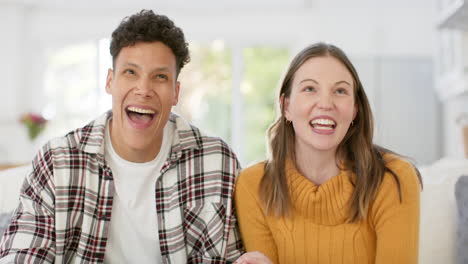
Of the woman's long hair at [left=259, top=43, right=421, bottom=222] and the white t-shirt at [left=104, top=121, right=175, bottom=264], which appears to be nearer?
the woman's long hair at [left=259, top=43, right=421, bottom=222]

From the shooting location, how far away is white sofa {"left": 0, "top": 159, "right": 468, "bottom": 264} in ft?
5.47

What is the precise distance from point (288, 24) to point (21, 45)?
3.17 metres

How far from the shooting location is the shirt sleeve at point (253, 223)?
1623 millimetres

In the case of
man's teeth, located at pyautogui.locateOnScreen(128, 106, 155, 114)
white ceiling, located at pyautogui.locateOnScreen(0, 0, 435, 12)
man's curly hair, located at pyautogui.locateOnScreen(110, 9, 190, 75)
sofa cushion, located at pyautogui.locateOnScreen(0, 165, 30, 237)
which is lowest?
sofa cushion, located at pyautogui.locateOnScreen(0, 165, 30, 237)

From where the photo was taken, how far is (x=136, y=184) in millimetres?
1720

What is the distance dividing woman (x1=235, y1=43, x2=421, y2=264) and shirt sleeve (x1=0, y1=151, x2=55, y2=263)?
→ 0.65 metres

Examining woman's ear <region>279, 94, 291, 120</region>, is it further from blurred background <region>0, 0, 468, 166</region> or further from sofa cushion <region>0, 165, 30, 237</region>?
blurred background <region>0, 0, 468, 166</region>

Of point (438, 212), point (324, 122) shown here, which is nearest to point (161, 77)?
point (324, 122)

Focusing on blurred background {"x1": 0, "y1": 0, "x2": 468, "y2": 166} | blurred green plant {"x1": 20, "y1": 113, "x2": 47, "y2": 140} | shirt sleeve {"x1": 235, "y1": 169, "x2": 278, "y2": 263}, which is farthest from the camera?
blurred background {"x1": 0, "y1": 0, "x2": 468, "y2": 166}

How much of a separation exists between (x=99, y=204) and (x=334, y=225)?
31.9 inches

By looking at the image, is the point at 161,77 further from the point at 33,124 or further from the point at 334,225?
the point at 33,124

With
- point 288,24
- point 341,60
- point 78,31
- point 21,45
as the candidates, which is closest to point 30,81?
point 21,45

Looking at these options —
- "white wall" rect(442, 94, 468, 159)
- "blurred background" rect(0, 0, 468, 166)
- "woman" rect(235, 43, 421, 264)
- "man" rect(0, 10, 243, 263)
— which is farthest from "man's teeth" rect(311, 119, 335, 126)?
"blurred background" rect(0, 0, 468, 166)

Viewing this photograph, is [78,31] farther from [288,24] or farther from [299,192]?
[299,192]
